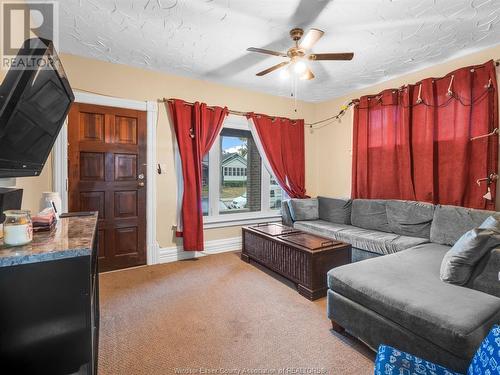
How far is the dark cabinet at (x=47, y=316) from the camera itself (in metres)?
1.01

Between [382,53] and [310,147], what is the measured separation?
82.7 inches

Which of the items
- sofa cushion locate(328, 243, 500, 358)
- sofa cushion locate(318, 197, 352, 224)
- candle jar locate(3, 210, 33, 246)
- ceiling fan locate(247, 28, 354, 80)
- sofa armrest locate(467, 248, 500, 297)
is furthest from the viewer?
sofa cushion locate(318, 197, 352, 224)

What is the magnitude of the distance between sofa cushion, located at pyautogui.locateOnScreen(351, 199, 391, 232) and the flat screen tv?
353 centimetres

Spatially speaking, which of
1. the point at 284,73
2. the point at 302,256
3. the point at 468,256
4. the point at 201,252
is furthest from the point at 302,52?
the point at 201,252

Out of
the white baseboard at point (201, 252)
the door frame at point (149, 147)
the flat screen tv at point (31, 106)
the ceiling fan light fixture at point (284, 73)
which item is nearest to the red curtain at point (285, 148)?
the ceiling fan light fixture at point (284, 73)

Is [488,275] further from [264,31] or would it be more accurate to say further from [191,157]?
[191,157]

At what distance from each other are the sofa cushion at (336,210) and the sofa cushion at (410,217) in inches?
24.9

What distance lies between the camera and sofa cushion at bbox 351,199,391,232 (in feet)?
11.4

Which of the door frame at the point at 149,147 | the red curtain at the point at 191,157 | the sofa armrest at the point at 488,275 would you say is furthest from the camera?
the red curtain at the point at 191,157

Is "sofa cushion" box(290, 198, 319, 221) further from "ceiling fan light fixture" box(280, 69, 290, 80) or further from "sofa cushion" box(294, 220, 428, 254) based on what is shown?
"ceiling fan light fixture" box(280, 69, 290, 80)

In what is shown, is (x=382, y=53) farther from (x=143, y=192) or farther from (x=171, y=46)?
(x=143, y=192)

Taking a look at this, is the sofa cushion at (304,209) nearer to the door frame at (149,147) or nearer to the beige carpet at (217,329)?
the beige carpet at (217,329)

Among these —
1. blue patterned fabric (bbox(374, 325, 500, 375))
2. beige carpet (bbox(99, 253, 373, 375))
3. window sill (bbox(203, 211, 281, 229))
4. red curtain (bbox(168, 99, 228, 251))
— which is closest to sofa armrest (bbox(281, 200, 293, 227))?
window sill (bbox(203, 211, 281, 229))

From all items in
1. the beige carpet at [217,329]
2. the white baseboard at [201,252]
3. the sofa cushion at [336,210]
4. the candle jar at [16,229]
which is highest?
the candle jar at [16,229]
